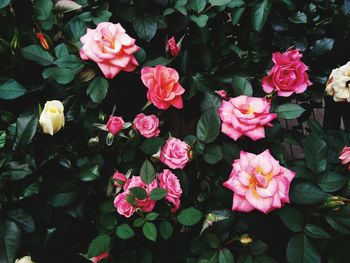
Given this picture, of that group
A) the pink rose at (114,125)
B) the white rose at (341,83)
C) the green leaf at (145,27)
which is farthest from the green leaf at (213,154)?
the white rose at (341,83)

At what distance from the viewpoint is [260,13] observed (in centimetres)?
115

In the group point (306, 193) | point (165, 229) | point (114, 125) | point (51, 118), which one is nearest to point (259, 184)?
point (306, 193)

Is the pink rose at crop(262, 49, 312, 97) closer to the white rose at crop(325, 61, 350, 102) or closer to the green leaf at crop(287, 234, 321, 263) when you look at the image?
the white rose at crop(325, 61, 350, 102)

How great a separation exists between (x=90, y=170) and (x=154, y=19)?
1.57 ft

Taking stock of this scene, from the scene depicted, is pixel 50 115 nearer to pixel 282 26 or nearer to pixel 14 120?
pixel 14 120

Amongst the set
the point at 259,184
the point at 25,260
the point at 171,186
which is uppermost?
the point at 259,184

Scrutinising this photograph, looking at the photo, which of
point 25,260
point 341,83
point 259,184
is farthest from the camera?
point 341,83

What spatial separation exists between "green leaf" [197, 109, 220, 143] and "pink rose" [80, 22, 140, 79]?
247mm

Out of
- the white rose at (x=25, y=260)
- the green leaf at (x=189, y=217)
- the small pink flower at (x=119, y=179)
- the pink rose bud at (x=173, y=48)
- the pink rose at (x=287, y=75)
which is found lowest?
the white rose at (x=25, y=260)

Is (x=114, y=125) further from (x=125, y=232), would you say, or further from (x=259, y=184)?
(x=259, y=184)

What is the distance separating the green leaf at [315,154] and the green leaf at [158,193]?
1.21ft

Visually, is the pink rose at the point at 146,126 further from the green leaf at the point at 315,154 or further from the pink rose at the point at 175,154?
the green leaf at the point at 315,154

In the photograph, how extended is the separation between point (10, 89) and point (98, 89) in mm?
219

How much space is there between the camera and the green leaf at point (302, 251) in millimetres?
835
